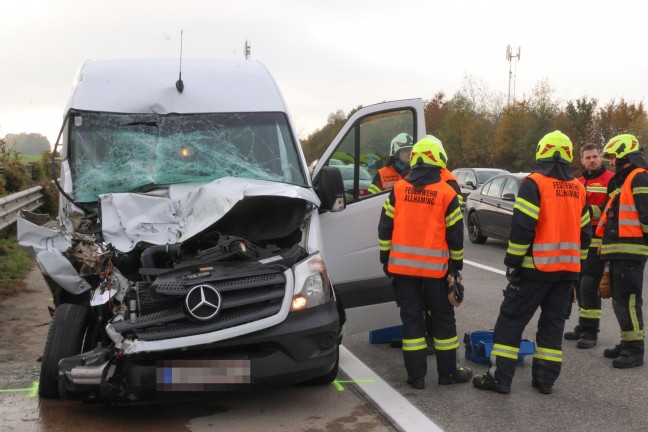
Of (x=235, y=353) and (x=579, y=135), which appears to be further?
(x=579, y=135)

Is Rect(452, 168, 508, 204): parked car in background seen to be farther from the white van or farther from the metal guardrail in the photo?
the white van

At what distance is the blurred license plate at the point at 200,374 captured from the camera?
14.8 feet

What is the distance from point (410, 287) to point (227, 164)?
1721 millimetres

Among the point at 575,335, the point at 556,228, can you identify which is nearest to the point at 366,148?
the point at 556,228

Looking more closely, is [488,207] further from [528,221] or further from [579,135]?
[579,135]

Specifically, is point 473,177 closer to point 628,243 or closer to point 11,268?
point 11,268

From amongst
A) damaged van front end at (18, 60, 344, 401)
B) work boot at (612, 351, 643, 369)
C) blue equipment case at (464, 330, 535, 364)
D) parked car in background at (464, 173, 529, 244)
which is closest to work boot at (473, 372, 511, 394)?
blue equipment case at (464, 330, 535, 364)

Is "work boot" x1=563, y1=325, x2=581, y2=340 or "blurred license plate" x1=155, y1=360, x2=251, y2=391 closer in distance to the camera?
"blurred license plate" x1=155, y1=360, x2=251, y2=391

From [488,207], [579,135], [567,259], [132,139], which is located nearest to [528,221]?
[567,259]

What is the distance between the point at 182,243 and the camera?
16.7 ft

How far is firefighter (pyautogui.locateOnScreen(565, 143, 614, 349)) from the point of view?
697 centimetres

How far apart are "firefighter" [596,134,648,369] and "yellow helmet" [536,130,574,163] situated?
108cm

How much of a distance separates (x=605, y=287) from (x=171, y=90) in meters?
4.12

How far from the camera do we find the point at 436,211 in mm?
5555
